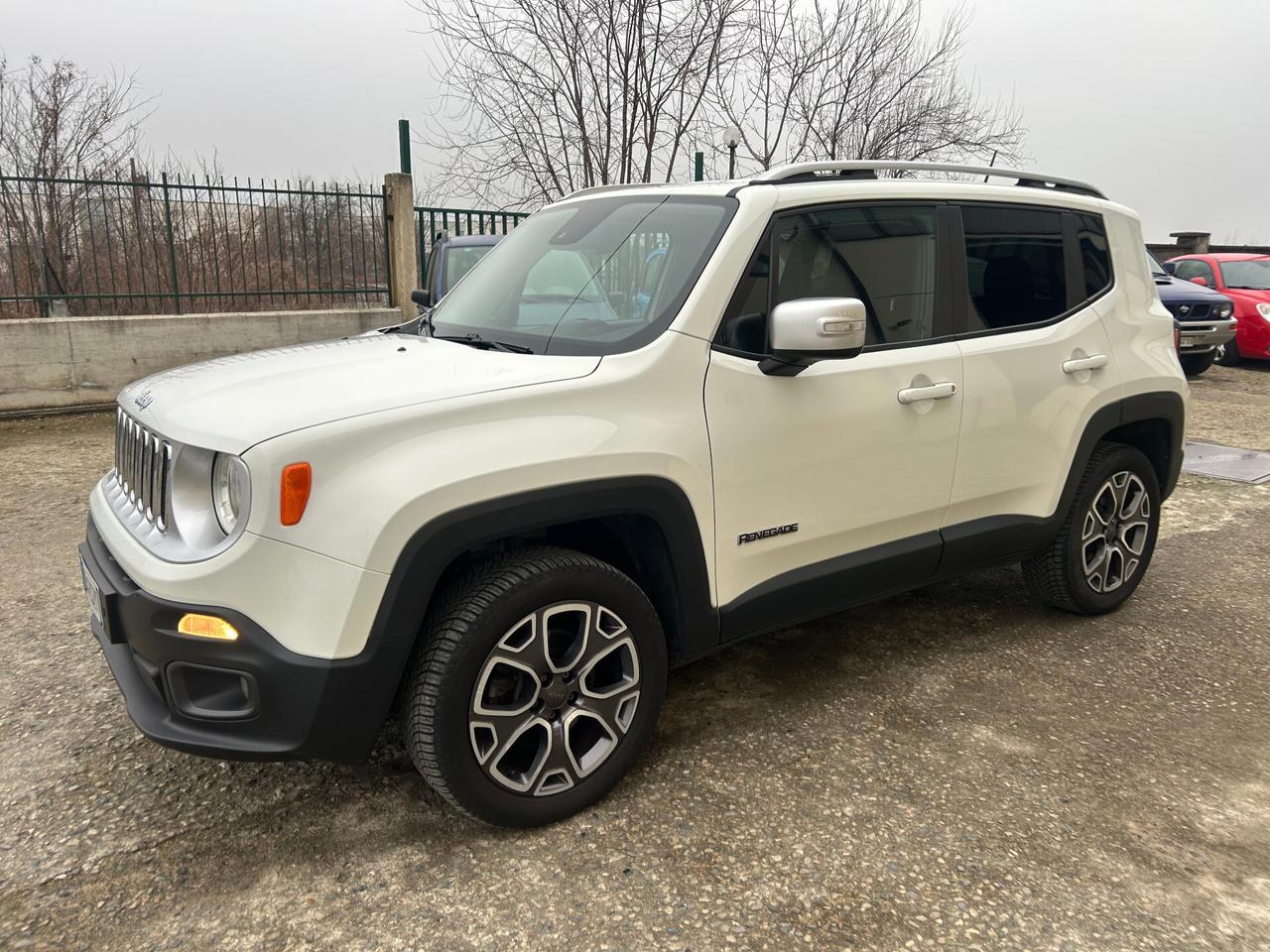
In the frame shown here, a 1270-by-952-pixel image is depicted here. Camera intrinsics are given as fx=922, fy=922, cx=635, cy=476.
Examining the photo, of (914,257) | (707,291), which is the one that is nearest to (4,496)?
(707,291)

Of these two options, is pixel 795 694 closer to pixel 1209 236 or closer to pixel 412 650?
pixel 412 650

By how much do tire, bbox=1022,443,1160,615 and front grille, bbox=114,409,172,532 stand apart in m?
3.28

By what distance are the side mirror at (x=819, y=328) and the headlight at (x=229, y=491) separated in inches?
58.6

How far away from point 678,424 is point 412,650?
956 mm

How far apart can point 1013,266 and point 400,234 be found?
8.55 m

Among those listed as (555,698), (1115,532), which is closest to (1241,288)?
(1115,532)

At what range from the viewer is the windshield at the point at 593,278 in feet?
9.15

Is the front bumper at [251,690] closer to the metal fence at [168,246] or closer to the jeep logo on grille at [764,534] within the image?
the jeep logo on grille at [764,534]

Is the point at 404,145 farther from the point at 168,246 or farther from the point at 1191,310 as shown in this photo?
the point at 1191,310

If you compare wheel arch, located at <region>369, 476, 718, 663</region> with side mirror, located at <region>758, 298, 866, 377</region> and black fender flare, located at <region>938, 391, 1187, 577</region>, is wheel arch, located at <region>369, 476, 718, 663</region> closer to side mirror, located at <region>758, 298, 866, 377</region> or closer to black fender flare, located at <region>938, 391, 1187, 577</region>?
side mirror, located at <region>758, 298, 866, 377</region>

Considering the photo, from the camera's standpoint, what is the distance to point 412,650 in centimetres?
239

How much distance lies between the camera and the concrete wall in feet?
28.7

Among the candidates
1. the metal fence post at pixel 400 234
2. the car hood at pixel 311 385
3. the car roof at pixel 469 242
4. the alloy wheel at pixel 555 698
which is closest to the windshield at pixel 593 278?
the car hood at pixel 311 385

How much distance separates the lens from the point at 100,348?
910cm
